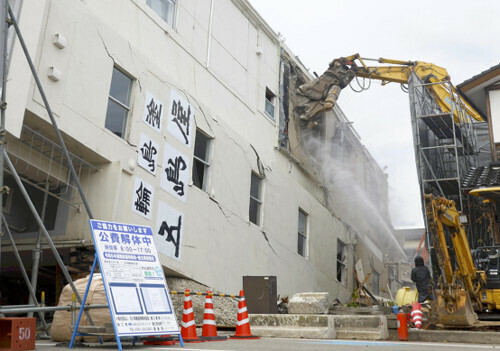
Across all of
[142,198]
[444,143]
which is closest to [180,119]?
[142,198]

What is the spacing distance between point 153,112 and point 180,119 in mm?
1041

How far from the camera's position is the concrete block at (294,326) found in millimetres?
10445

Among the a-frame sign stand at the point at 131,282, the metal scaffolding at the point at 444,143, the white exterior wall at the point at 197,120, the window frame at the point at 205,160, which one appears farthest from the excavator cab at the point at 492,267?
the a-frame sign stand at the point at 131,282

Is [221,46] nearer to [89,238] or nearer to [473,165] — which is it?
[89,238]

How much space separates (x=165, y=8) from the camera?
14.6m

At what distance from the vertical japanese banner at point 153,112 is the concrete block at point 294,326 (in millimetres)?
5162

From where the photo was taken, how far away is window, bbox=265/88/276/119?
19.4m

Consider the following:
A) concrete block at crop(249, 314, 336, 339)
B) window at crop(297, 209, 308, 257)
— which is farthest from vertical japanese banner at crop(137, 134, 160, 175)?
window at crop(297, 209, 308, 257)

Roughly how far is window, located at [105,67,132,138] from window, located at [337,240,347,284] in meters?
13.7

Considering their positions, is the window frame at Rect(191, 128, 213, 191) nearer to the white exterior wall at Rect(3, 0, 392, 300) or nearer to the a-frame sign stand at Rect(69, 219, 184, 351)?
the white exterior wall at Rect(3, 0, 392, 300)

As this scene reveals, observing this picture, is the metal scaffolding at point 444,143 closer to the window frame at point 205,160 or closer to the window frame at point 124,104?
the window frame at point 205,160

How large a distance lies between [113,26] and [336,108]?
14.4 meters

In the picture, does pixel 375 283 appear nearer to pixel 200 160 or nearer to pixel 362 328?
pixel 200 160

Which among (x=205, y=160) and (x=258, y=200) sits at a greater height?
(x=205, y=160)
